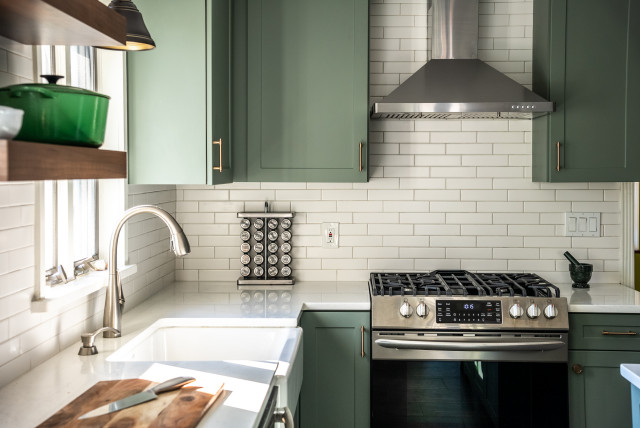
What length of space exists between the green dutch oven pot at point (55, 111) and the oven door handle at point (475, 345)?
197 cm

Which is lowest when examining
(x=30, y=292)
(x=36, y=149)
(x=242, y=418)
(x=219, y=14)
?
(x=242, y=418)

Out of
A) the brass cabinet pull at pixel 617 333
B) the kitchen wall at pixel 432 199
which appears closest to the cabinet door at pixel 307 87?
the kitchen wall at pixel 432 199

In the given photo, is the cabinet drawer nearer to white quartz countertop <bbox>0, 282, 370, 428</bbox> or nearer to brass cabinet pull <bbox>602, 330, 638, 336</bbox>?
brass cabinet pull <bbox>602, 330, 638, 336</bbox>

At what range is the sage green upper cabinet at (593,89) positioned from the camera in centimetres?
343

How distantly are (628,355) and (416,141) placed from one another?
62.0 inches

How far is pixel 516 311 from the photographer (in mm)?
3117

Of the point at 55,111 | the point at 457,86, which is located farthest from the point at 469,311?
the point at 55,111

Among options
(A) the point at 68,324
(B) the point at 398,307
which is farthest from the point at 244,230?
(A) the point at 68,324

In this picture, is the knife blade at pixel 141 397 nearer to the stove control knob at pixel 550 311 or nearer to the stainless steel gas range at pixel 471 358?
the stainless steel gas range at pixel 471 358

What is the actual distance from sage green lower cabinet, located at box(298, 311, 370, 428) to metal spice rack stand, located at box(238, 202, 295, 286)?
1.81 feet

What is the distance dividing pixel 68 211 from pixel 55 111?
1.13 metres

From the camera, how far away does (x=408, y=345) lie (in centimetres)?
312

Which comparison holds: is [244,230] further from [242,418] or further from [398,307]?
[242,418]

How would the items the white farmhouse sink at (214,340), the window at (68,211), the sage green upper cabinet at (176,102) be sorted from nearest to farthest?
the window at (68,211) → the white farmhouse sink at (214,340) → the sage green upper cabinet at (176,102)
